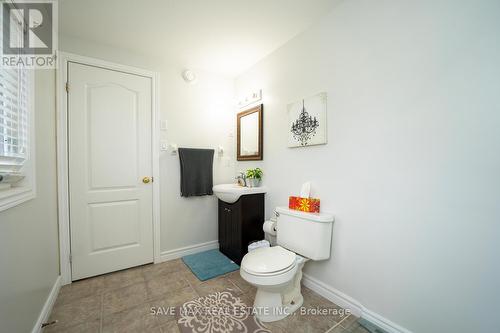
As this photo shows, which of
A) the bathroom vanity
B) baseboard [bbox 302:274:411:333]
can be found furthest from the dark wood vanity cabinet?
baseboard [bbox 302:274:411:333]

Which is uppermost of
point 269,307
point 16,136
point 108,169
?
point 16,136

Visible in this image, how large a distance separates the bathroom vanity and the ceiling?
150 centimetres

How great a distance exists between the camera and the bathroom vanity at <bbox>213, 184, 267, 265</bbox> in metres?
2.15

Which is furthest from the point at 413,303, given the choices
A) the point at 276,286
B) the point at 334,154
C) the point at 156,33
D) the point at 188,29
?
the point at 156,33

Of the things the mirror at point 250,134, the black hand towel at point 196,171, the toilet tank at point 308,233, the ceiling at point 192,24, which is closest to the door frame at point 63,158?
the ceiling at point 192,24

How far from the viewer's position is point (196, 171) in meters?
2.49

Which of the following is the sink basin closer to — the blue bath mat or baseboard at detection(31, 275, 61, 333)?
the blue bath mat

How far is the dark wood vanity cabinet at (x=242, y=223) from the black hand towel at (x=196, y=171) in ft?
1.22

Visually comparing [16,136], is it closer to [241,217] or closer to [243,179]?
[241,217]

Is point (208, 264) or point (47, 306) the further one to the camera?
point (208, 264)

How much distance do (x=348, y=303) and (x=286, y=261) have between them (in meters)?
0.60

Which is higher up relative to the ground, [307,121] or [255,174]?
[307,121]

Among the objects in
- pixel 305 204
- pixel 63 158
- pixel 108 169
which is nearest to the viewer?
pixel 305 204

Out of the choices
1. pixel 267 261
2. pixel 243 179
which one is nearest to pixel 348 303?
pixel 267 261
